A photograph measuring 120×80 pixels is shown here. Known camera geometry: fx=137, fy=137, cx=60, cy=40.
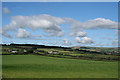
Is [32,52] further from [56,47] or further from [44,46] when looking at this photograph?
[56,47]

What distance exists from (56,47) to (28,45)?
27.5ft

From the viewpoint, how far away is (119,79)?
1122cm

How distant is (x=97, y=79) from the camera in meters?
10.9

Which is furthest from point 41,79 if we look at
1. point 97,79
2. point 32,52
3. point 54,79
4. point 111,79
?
point 32,52

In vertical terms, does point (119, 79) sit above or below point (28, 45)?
below

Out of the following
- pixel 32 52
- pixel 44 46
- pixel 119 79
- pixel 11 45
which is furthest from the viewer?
pixel 44 46

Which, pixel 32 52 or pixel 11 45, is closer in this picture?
pixel 32 52

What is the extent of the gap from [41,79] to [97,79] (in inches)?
173

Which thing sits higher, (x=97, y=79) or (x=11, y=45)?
(x=11, y=45)

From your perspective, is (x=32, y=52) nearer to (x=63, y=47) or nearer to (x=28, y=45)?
(x=28, y=45)

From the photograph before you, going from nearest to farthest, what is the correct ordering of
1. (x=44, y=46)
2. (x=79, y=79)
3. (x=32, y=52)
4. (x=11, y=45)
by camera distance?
(x=79, y=79)
(x=32, y=52)
(x=11, y=45)
(x=44, y=46)

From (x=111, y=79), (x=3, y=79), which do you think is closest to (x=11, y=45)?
(x=3, y=79)

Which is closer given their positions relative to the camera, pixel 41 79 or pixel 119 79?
pixel 41 79

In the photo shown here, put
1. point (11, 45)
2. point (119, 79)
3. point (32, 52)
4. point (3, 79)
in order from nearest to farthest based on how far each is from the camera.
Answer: point (3, 79)
point (119, 79)
point (32, 52)
point (11, 45)
